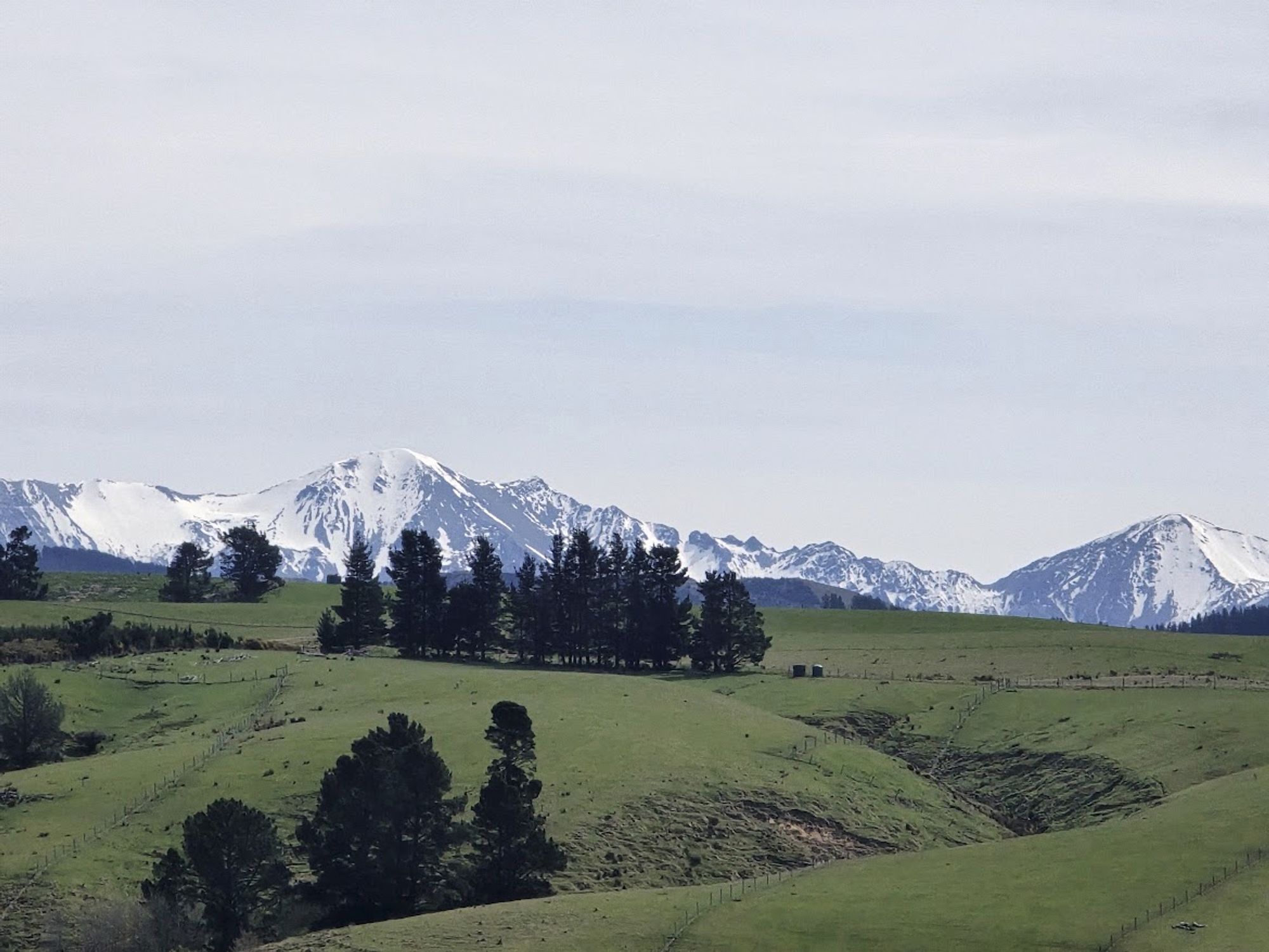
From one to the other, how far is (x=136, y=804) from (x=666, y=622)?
258ft

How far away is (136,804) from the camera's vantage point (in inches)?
4097

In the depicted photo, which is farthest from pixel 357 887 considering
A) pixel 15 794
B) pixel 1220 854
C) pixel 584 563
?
pixel 584 563

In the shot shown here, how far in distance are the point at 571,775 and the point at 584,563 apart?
242 ft

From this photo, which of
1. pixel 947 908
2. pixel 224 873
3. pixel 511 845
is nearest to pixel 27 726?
pixel 224 873

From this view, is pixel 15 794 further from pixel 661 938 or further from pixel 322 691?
pixel 661 938

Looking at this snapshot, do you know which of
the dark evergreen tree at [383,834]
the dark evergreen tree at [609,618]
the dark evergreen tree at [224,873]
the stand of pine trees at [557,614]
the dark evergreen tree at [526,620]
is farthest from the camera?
the dark evergreen tree at [526,620]

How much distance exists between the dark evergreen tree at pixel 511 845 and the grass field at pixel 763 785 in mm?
1627

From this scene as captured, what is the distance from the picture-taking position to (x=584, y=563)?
183875mm

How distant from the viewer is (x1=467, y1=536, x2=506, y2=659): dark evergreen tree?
17650 centimetres

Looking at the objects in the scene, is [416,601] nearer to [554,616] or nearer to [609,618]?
[554,616]

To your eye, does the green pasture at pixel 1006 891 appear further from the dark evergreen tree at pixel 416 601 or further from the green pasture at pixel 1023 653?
the dark evergreen tree at pixel 416 601

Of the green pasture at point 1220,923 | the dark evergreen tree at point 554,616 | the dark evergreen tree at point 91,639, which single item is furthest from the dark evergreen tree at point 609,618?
the green pasture at point 1220,923

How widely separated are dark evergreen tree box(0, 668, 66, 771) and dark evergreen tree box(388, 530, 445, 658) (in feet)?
177

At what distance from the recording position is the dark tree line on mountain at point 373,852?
295 ft
